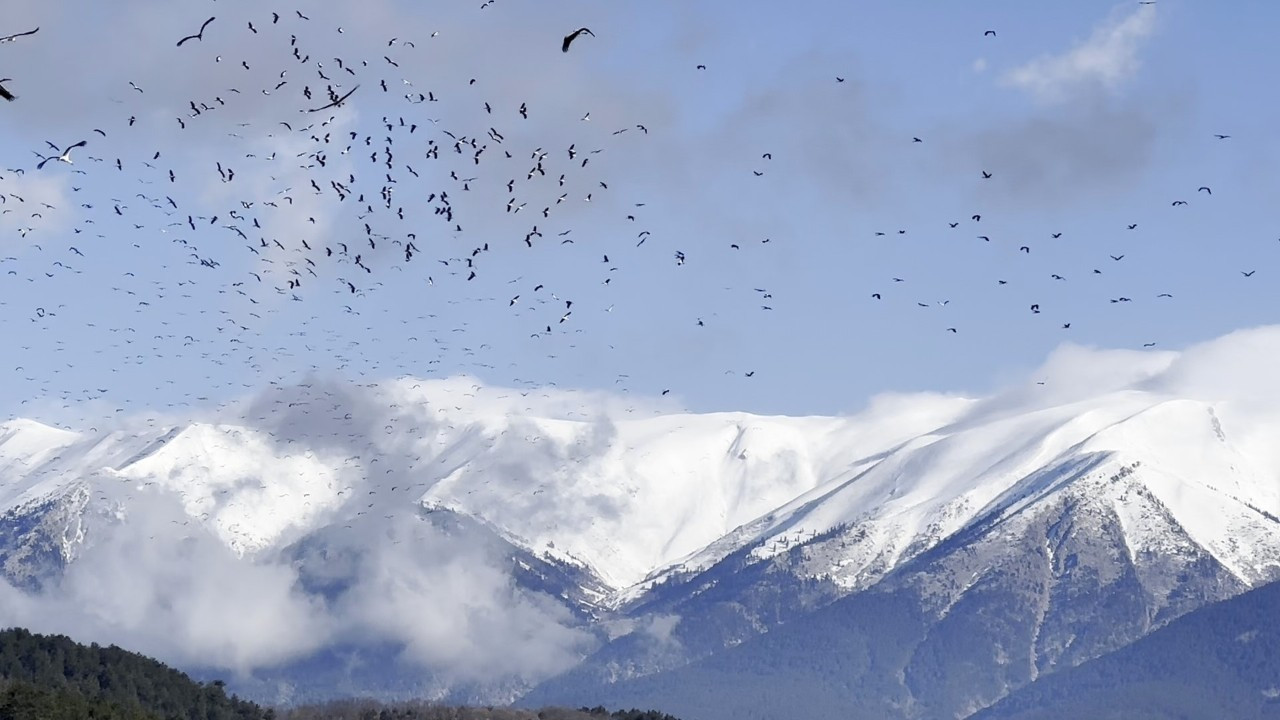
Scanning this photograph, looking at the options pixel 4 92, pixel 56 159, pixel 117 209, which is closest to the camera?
pixel 4 92

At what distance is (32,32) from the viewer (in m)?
61.0

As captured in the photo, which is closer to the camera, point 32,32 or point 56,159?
point 32,32

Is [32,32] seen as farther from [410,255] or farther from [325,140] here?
[410,255]

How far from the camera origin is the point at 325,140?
108 m

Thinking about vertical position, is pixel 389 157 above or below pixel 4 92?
above

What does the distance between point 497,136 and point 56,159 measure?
1812 inches

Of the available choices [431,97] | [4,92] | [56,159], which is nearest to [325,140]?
[431,97]

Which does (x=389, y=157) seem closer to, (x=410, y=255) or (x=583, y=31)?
(x=410, y=255)

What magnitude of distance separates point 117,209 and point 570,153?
2527cm

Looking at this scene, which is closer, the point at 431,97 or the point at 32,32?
the point at 32,32

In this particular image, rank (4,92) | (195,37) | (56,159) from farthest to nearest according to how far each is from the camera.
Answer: (195,37), (56,159), (4,92)

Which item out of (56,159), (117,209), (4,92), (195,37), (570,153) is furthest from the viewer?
(117,209)

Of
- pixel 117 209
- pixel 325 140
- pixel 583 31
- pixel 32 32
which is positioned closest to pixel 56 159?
pixel 32 32

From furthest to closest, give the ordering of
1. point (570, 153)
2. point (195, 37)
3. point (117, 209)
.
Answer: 1. point (117, 209)
2. point (570, 153)
3. point (195, 37)
